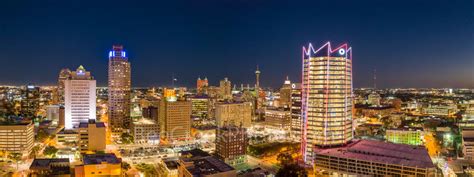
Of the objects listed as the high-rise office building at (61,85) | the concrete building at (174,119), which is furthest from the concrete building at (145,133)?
the high-rise office building at (61,85)

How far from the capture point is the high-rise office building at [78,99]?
154 ft

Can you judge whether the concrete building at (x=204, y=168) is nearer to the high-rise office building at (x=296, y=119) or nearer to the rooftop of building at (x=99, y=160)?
the rooftop of building at (x=99, y=160)

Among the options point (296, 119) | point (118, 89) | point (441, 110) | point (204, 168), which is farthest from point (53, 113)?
point (441, 110)

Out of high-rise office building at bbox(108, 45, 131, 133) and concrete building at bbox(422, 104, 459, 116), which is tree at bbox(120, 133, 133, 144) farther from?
concrete building at bbox(422, 104, 459, 116)

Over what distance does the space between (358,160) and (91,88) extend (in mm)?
36023

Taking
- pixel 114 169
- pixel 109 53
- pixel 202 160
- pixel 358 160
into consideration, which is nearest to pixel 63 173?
pixel 114 169

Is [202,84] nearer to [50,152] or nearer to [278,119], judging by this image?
[278,119]

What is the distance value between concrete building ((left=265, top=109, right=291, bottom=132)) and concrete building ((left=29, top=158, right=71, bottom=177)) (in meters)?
31.7

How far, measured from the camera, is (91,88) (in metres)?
47.9

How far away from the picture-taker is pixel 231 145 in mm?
30578

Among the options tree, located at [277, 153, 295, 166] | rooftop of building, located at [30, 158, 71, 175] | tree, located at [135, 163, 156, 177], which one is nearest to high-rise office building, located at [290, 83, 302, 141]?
tree, located at [277, 153, 295, 166]

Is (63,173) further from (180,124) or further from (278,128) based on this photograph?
(278,128)

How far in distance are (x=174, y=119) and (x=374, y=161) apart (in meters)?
25.9

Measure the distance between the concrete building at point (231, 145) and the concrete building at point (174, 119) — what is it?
44.4ft
